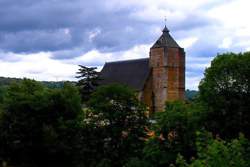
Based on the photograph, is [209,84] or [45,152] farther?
[45,152]

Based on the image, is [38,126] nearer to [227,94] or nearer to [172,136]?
[172,136]

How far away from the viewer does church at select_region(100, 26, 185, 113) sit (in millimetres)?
104875

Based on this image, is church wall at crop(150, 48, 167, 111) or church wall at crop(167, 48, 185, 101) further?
church wall at crop(167, 48, 185, 101)

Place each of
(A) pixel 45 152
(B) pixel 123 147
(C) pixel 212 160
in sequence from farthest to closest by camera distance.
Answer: (A) pixel 45 152 < (B) pixel 123 147 < (C) pixel 212 160

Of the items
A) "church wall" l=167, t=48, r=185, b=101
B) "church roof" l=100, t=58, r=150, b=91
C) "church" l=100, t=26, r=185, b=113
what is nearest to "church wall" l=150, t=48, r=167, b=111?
"church" l=100, t=26, r=185, b=113

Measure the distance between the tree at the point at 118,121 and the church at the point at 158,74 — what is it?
58.0 meters

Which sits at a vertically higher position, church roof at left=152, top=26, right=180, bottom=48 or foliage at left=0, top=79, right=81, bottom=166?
church roof at left=152, top=26, right=180, bottom=48

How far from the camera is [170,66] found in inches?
4210

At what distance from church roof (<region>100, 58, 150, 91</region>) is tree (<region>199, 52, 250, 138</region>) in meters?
62.1

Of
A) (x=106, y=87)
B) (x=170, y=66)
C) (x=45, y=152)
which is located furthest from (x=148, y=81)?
(x=106, y=87)

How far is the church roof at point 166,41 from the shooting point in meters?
106

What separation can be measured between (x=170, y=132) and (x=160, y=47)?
67.4 m

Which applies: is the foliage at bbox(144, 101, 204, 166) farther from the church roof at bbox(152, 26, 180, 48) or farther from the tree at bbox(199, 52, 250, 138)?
the church roof at bbox(152, 26, 180, 48)

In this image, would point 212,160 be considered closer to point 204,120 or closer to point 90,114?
point 204,120
